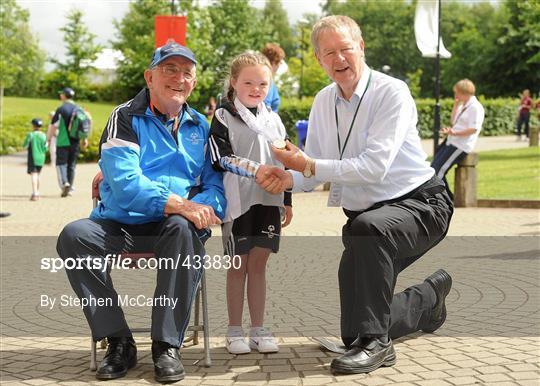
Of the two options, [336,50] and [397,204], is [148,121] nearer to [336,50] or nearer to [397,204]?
[336,50]

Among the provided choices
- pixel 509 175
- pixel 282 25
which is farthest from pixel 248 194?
pixel 282 25

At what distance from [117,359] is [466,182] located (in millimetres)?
9210

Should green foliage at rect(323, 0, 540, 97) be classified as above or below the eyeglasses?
above

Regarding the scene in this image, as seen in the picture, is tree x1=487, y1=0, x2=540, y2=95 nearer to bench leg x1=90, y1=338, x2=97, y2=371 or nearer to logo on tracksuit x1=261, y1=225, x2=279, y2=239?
logo on tracksuit x1=261, y1=225, x2=279, y2=239

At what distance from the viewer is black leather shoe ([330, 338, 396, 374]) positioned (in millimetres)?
4332

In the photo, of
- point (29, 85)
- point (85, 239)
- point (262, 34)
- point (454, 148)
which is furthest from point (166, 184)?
point (29, 85)

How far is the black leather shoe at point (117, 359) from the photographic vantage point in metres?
4.34

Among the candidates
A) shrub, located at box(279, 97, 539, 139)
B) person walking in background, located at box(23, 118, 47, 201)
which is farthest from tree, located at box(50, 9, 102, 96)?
person walking in background, located at box(23, 118, 47, 201)

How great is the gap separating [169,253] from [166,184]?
0.50m

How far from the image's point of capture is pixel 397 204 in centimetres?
464

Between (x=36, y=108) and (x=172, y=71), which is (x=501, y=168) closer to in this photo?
(x=172, y=71)

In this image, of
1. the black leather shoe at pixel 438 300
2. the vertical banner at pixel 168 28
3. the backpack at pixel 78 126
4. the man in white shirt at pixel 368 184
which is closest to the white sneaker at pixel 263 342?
the man in white shirt at pixel 368 184

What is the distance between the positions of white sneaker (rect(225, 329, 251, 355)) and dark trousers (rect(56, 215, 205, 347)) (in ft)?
1.76

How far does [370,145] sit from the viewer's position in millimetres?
4539
